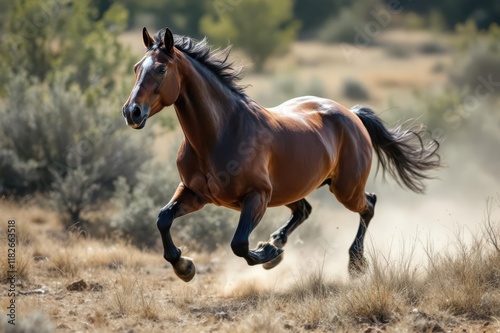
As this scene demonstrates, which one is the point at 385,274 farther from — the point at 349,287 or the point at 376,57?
the point at 376,57

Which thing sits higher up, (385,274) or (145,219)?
(145,219)

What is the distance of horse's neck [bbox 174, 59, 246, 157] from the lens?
6.55 m

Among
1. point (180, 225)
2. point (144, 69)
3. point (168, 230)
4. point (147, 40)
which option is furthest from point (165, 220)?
point (180, 225)

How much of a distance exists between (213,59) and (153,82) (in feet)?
3.09

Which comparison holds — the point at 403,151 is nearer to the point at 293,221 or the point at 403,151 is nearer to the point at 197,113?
the point at 293,221

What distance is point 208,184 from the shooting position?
6.62 metres

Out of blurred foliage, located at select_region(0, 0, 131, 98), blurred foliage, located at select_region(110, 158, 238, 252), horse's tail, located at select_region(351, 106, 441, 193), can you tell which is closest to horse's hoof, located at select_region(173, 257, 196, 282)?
horse's tail, located at select_region(351, 106, 441, 193)

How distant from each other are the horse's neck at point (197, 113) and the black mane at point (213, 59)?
25cm

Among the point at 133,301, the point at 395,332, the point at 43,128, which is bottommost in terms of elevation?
the point at 395,332

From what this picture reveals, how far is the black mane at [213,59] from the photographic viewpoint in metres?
6.82

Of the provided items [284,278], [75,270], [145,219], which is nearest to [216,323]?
[284,278]

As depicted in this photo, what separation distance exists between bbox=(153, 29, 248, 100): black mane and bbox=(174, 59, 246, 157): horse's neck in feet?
0.84

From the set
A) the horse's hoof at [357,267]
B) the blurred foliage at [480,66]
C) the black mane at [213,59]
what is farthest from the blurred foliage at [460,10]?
the black mane at [213,59]

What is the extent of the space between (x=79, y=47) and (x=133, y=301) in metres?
12.0
